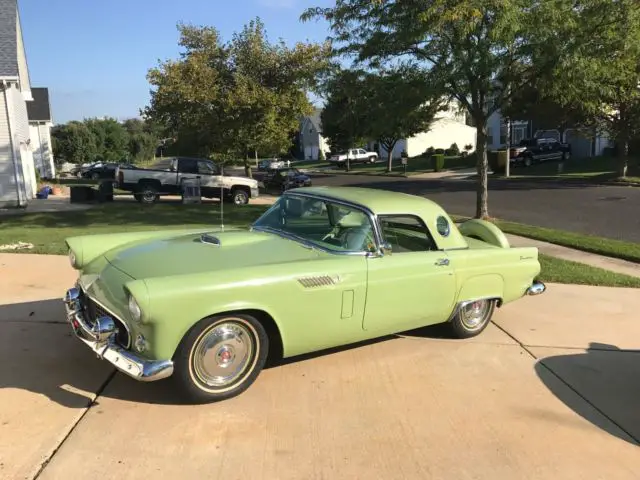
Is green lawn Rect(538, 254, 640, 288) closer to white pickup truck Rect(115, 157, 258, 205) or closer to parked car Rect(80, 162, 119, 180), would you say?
white pickup truck Rect(115, 157, 258, 205)

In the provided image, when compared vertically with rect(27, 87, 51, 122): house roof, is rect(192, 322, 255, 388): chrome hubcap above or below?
below

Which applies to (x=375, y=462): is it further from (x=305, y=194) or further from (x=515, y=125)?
(x=515, y=125)

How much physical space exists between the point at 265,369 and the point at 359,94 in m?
9.28

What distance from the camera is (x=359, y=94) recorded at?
12.2m

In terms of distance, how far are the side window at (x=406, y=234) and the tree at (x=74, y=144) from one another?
166 feet

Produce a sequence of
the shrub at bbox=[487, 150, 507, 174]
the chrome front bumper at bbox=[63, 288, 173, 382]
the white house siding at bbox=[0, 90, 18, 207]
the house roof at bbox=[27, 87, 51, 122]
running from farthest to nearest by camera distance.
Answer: the shrub at bbox=[487, 150, 507, 174]
the house roof at bbox=[27, 87, 51, 122]
the white house siding at bbox=[0, 90, 18, 207]
the chrome front bumper at bbox=[63, 288, 173, 382]

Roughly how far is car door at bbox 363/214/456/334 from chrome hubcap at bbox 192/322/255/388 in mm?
929

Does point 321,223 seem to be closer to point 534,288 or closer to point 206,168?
point 534,288

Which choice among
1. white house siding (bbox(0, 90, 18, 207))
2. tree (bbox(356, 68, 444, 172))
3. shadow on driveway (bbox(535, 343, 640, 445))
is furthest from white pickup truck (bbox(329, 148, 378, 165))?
shadow on driveway (bbox(535, 343, 640, 445))

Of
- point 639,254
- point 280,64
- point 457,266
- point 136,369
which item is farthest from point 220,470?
point 280,64

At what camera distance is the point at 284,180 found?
2788cm

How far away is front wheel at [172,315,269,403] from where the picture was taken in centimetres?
333

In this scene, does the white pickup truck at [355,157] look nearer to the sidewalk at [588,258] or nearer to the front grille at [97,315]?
the sidewalk at [588,258]

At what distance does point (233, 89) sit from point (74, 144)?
34.5m
